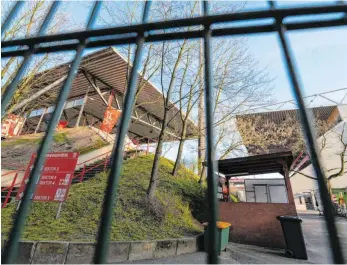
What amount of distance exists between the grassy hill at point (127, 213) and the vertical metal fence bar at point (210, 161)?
5.31 m

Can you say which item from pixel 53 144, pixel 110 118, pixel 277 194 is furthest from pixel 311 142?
pixel 277 194

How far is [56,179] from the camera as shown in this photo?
20.9 ft

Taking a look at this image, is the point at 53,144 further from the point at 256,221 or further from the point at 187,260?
the point at 256,221

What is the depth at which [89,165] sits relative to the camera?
40.0ft

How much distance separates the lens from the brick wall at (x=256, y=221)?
8.14m

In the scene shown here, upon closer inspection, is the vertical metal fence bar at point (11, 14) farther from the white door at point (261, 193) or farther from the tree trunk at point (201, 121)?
the white door at point (261, 193)

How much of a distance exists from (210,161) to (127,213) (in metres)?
6.97

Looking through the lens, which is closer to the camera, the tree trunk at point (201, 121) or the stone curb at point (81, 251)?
the stone curb at point (81, 251)

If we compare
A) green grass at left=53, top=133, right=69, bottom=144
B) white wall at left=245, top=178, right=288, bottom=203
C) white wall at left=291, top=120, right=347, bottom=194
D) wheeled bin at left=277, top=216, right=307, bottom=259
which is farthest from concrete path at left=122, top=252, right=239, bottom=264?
white wall at left=291, top=120, right=347, bottom=194

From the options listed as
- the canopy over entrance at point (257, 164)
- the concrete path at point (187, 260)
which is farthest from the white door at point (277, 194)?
the concrete path at point (187, 260)

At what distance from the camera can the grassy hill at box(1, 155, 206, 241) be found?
220 inches

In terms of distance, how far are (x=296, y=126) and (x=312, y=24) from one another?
20.6 metres

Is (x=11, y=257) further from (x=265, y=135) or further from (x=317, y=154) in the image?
(x=265, y=135)

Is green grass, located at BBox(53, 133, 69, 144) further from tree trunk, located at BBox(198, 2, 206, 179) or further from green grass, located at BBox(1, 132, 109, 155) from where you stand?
tree trunk, located at BBox(198, 2, 206, 179)
